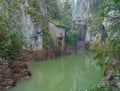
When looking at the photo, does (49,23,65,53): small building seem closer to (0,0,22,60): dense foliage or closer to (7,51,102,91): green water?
(0,0,22,60): dense foliage

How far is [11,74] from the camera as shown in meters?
11.0

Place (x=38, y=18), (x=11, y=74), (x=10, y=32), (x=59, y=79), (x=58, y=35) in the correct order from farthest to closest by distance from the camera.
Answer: (x=58, y=35) < (x=38, y=18) < (x=10, y=32) < (x=59, y=79) < (x=11, y=74)

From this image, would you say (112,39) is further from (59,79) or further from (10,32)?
(10,32)

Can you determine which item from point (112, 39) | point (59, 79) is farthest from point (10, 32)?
point (112, 39)

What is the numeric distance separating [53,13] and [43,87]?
45.5ft

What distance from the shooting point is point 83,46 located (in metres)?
28.7

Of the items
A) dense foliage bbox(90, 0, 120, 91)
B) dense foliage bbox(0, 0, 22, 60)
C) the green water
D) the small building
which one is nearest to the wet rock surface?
the green water

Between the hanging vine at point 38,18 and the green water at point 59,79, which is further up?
the hanging vine at point 38,18

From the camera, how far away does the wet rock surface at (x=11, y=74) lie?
399 inches

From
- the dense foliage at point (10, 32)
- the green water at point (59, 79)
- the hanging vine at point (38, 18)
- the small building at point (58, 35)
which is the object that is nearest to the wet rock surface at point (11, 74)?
the green water at point (59, 79)

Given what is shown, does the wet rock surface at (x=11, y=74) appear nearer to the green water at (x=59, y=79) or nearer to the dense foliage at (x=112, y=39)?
the green water at (x=59, y=79)

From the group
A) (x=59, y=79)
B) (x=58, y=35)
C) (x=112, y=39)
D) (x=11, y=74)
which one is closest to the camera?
(x=112, y=39)

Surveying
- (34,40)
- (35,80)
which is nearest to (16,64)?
(35,80)

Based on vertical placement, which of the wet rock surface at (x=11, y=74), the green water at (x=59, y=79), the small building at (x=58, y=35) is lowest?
the green water at (x=59, y=79)
